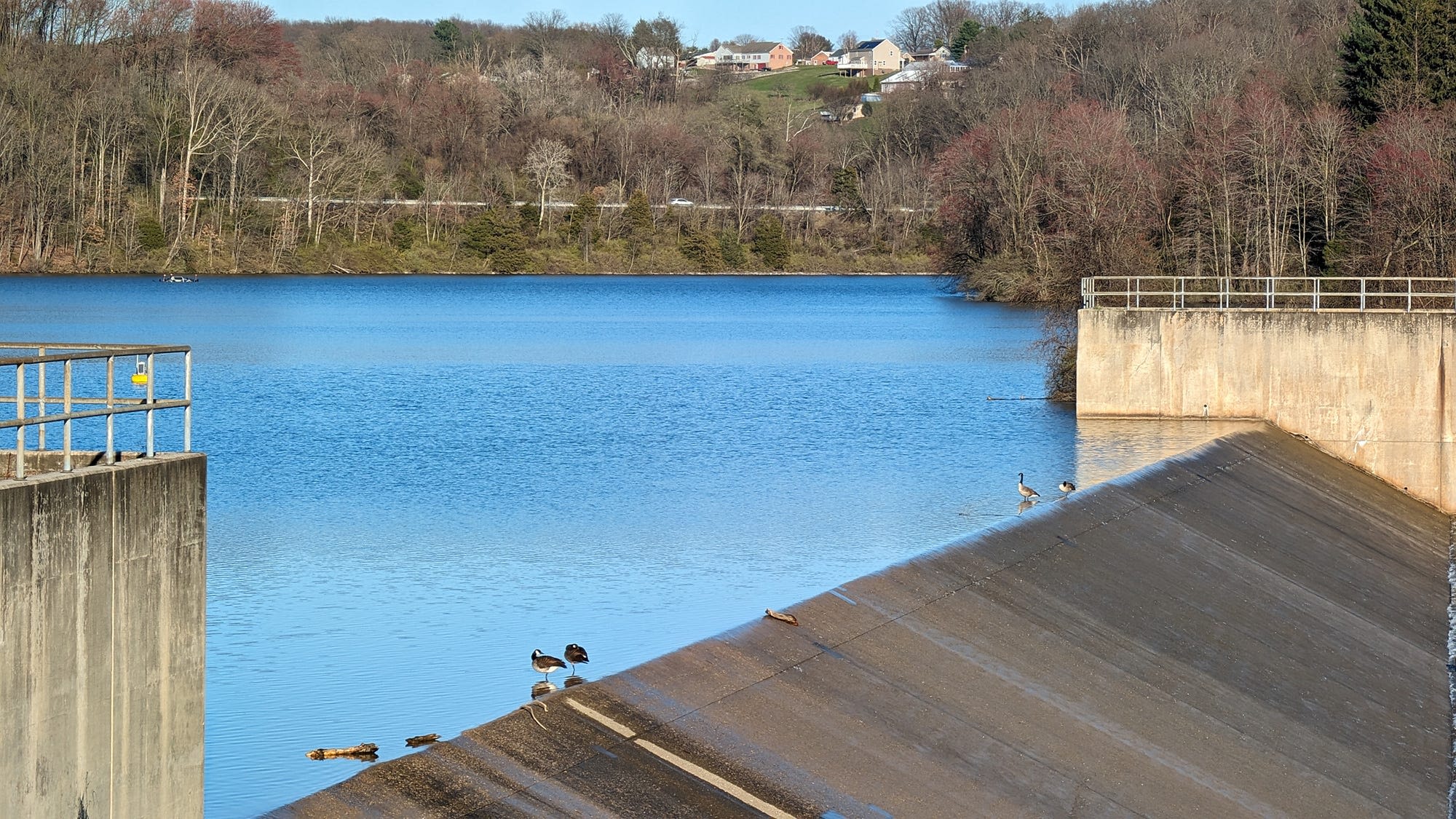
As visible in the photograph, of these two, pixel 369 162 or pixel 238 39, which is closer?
pixel 369 162

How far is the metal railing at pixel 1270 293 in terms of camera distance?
3438cm

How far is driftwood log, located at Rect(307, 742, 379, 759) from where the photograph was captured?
12.3 meters

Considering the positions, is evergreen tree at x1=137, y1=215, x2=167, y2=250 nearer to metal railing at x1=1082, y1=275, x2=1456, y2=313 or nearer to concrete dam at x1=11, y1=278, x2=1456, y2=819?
metal railing at x1=1082, y1=275, x2=1456, y2=313

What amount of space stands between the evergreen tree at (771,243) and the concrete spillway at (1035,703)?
106 m

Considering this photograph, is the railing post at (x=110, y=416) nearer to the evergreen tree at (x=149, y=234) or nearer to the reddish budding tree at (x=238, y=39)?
the evergreen tree at (x=149, y=234)

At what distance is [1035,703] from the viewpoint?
14492 mm

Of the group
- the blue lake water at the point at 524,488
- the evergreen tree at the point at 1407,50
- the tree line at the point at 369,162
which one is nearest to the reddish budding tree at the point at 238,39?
the tree line at the point at 369,162

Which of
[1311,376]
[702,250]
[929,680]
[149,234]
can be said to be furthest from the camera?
[702,250]

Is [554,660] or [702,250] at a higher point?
[702,250]

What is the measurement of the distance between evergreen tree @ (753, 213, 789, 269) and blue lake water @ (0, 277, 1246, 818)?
6436 centimetres

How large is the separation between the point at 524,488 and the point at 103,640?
18164 millimetres

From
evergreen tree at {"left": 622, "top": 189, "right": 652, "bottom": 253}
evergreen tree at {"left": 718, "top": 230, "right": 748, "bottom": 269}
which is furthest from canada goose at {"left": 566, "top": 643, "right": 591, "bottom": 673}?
evergreen tree at {"left": 718, "top": 230, "right": 748, "bottom": 269}

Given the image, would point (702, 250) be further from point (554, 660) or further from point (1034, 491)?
point (554, 660)

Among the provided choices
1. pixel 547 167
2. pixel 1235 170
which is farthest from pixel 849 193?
pixel 1235 170
